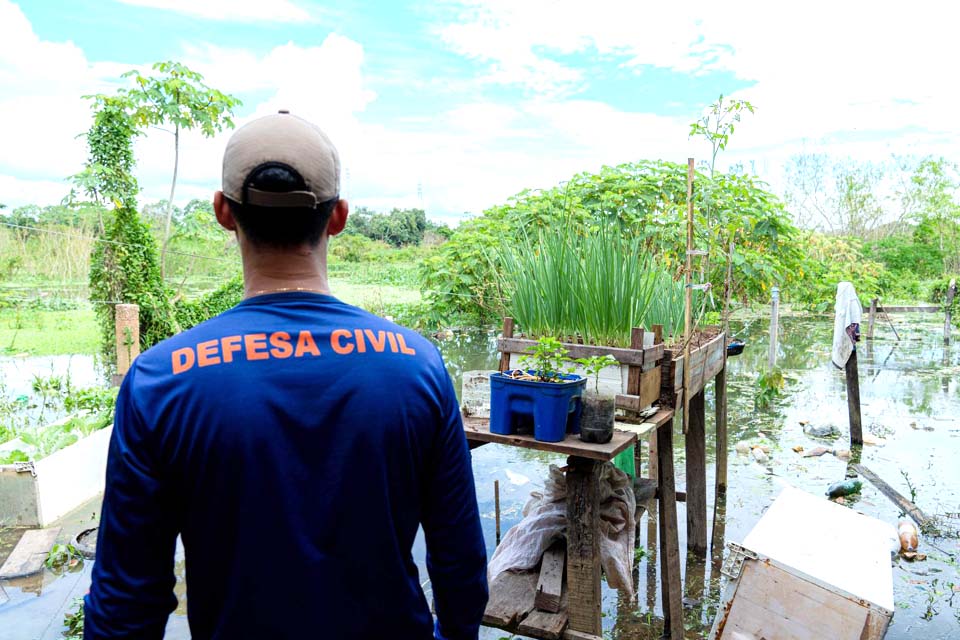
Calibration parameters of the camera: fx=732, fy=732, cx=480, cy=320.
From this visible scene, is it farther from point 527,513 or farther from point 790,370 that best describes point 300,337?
point 790,370

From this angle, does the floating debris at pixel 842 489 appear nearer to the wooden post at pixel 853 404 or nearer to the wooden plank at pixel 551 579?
the wooden post at pixel 853 404

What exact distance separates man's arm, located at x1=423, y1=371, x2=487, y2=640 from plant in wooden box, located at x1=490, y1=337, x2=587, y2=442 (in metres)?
1.27

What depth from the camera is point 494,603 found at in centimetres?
274

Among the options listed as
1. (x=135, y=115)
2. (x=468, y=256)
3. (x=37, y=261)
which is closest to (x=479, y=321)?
(x=468, y=256)

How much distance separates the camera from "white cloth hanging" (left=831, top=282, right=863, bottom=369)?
700 centimetres

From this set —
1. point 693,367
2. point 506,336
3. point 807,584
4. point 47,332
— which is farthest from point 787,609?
point 47,332

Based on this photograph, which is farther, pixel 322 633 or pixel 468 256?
pixel 468 256

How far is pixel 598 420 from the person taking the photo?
255 cm

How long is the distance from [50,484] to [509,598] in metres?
3.53

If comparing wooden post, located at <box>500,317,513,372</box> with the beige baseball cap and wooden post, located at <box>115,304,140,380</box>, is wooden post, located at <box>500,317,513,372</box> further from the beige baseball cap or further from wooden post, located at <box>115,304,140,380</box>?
wooden post, located at <box>115,304,140,380</box>

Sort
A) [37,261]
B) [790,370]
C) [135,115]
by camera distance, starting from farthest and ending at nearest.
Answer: [37,261], [790,370], [135,115]

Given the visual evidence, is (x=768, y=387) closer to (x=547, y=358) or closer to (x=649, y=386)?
(x=649, y=386)

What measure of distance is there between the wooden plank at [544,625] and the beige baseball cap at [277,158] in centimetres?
202

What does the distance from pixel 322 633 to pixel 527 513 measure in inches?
80.9
